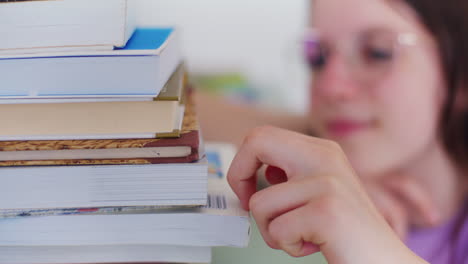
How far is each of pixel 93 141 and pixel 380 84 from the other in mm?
927

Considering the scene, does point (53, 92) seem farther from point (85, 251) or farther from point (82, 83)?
point (85, 251)

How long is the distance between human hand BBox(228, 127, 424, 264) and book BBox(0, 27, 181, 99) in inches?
5.2

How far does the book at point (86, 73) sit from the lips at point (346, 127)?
2.95 feet

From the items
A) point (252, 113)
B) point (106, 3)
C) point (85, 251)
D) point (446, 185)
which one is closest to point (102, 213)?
point (85, 251)

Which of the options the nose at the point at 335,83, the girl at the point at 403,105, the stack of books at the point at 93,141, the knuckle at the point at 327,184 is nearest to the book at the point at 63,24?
the stack of books at the point at 93,141

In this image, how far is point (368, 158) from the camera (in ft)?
4.22

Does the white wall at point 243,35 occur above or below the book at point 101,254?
below

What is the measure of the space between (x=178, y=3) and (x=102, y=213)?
9.74 ft

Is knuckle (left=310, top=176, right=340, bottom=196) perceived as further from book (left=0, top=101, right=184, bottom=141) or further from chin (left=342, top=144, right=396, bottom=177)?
chin (left=342, top=144, right=396, bottom=177)

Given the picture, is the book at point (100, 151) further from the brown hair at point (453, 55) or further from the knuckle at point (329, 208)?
the brown hair at point (453, 55)

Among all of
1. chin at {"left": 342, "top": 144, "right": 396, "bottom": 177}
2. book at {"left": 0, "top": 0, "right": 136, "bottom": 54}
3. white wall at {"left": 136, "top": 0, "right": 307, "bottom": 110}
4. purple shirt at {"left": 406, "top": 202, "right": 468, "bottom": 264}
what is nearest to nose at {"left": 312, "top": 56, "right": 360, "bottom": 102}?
chin at {"left": 342, "top": 144, "right": 396, "bottom": 177}

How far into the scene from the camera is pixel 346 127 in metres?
1.31

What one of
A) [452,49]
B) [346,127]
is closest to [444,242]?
[346,127]

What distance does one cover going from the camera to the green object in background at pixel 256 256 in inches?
21.5
